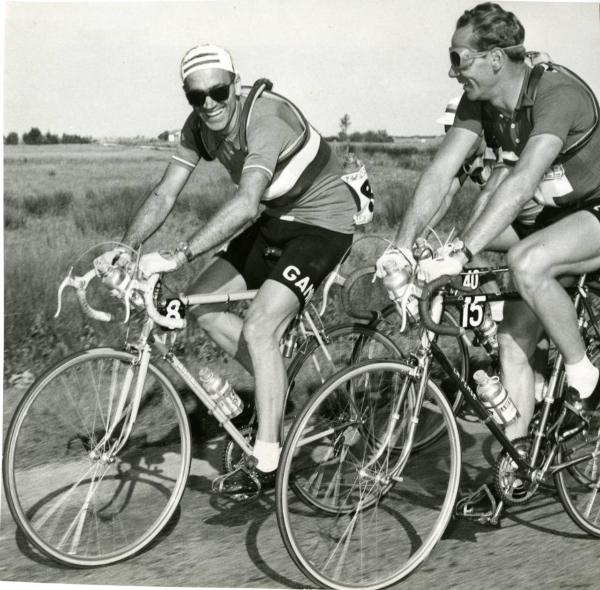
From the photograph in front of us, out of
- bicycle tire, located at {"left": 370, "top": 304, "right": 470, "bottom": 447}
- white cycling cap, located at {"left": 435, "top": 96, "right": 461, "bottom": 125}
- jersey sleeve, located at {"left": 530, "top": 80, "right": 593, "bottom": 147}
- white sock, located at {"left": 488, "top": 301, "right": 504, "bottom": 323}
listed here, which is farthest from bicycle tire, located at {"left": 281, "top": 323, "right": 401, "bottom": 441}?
white cycling cap, located at {"left": 435, "top": 96, "right": 461, "bottom": 125}

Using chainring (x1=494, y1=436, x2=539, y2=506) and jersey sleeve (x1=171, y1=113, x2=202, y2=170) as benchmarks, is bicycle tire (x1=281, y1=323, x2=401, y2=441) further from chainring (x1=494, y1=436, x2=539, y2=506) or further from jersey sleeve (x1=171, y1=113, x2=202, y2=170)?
jersey sleeve (x1=171, y1=113, x2=202, y2=170)

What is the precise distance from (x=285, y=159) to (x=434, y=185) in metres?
0.73

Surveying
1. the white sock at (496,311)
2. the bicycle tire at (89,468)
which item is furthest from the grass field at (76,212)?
the bicycle tire at (89,468)

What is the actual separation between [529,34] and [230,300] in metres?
3.05

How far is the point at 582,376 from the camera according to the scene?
4449mm

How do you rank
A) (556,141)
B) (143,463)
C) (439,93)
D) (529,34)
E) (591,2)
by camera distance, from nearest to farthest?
(556,141), (143,463), (591,2), (529,34), (439,93)

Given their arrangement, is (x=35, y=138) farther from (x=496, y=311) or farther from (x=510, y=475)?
(x=510, y=475)

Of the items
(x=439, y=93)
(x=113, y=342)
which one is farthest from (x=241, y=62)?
(x=113, y=342)

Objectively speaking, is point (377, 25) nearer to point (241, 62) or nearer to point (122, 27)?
point (241, 62)

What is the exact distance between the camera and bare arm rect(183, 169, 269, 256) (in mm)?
4254

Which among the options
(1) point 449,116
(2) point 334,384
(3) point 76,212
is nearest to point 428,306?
(2) point 334,384

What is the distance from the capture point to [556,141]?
4156mm

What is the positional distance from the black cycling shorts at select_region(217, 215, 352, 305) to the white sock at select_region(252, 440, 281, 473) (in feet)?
2.31

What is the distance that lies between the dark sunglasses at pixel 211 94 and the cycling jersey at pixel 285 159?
0.48ft
